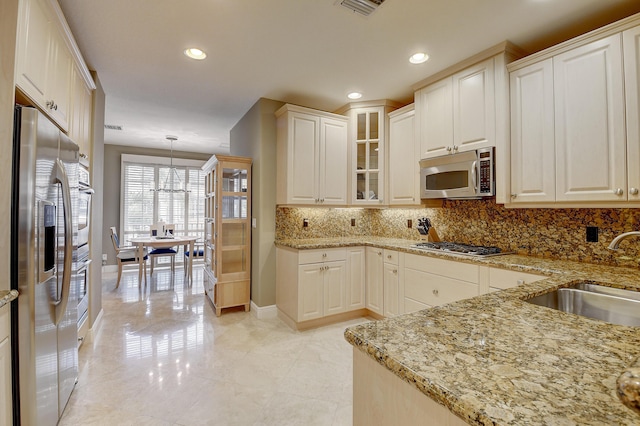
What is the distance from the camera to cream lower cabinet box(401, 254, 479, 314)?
236cm

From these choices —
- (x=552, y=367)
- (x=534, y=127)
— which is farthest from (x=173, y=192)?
(x=552, y=367)

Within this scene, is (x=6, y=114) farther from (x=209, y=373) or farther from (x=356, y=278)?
(x=356, y=278)

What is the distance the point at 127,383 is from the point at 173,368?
31cm

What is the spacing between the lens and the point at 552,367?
2.13 feet

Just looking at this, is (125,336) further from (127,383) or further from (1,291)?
(1,291)

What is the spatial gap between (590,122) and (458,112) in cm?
95

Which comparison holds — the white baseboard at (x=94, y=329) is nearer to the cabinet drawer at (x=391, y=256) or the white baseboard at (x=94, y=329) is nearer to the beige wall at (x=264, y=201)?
the beige wall at (x=264, y=201)

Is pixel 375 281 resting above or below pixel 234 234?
below

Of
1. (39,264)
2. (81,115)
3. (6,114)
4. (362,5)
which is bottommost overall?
(39,264)

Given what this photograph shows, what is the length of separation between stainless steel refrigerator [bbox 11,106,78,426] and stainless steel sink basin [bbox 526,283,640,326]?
226 centimetres

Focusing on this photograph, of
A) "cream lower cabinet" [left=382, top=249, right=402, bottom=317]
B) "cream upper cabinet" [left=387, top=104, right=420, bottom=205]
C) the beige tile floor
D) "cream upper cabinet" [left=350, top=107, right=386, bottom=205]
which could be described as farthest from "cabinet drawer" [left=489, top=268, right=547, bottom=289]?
"cream upper cabinet" [left=350, top=107, right=386, bottom=205]

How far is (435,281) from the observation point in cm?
262

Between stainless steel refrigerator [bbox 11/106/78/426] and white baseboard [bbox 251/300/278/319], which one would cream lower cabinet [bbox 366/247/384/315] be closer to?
white baseboard [bbox 251/300/278/319]

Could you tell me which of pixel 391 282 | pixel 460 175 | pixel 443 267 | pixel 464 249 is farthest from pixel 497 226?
pixel 391 282
